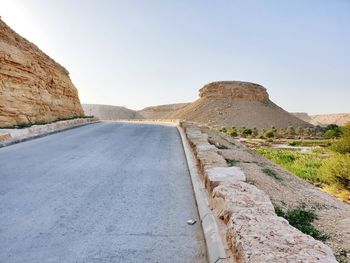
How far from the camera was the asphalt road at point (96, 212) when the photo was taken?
3.24 m

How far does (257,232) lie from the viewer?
9.53 feet

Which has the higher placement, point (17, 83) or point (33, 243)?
point (17, 83)

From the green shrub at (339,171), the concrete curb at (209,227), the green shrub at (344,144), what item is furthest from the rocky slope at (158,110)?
the concrete curb at (209,227)

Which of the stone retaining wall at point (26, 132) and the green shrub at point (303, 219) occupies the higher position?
the stone retaining wall at point (26, 132)

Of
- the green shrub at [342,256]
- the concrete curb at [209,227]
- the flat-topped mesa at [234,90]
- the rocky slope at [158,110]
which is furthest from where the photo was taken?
the rocky slope at [158,110]

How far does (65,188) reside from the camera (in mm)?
5316

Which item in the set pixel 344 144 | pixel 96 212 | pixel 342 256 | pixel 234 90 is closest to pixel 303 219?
pixel 342 256

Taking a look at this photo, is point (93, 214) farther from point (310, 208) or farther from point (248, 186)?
point (310, 208)

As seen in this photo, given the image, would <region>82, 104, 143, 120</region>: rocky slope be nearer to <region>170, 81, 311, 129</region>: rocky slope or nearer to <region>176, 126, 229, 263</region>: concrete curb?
<region>170, 81, 311, 129</region>: rocky slope

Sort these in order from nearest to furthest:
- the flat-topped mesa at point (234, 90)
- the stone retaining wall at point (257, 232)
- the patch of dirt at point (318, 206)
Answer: the stone retaining wall at point (257, 232) < the patch of dirt at point (318, 206) < the flat-topped mesa at point (234, 90)

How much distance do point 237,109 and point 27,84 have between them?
215 ft

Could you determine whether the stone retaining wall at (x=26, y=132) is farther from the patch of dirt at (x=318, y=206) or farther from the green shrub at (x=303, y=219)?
the green shrub at (x=303, y=219)

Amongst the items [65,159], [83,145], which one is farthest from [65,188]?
[83,145]

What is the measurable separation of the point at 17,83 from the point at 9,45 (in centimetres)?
215
